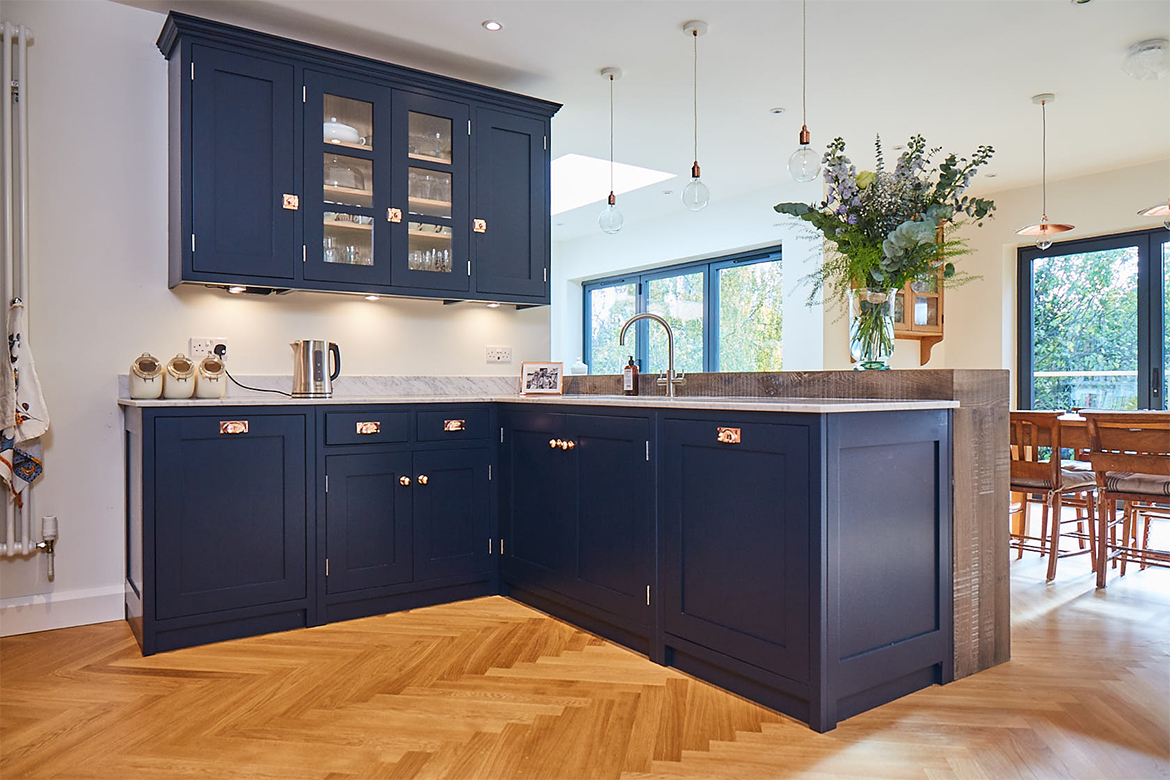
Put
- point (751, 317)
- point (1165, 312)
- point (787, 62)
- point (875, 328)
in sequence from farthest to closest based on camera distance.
Answer: point (751, 317) → point (1165, 312) → point (787, 62) → point (875, 328)

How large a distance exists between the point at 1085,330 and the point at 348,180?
558 centimetres

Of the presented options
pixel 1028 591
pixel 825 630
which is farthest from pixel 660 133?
pixel 825 630

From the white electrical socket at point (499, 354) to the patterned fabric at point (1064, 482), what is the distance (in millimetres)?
2672

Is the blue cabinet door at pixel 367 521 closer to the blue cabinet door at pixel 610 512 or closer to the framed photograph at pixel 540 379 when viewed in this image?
the blue cabinet door at pixel 610 512

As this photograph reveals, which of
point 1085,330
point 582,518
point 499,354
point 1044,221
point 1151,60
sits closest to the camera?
point 582,518

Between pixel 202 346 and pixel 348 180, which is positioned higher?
pixel 348 180

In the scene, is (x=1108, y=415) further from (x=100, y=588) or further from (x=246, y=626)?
(x=100, y=588)

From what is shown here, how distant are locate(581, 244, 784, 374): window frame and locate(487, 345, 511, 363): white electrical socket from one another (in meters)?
3.24

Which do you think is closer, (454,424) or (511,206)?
(454,424)

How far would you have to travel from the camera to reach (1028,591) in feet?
11.5

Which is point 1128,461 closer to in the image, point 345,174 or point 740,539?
point 740,539

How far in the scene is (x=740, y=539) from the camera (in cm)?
229

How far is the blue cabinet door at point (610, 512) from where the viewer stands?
2662 mm

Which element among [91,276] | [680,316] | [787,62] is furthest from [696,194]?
[680,316]
